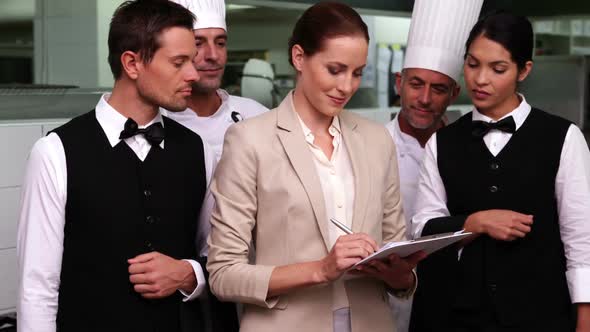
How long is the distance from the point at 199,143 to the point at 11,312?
1163 mm

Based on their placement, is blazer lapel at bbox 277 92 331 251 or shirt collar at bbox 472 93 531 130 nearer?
blazer lapel at bbox 277 92 331 251

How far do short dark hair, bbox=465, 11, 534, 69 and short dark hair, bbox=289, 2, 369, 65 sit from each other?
0.36 metres

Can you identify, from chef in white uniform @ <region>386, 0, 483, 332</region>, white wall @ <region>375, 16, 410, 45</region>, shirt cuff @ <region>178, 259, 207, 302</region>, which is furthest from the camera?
white wall @ <region>375, 16, 410, 45</region>

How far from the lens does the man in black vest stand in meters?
1.49

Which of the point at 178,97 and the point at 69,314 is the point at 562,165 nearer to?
the point at 178,97

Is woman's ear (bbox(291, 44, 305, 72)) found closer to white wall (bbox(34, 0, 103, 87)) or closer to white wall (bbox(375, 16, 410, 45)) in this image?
white wall (bbox(34, 0, 103, 87))

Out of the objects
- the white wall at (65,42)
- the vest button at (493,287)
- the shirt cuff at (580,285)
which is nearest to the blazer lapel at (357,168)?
the vest button at (493,287)

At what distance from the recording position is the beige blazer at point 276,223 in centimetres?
148

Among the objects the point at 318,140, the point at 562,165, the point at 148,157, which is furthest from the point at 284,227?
the point at 562,165

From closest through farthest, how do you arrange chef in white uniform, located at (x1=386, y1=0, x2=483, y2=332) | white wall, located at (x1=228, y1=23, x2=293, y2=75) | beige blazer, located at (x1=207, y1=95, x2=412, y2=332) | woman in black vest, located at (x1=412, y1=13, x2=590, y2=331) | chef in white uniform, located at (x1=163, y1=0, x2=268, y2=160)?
beige blazer, located at (x1=207, y1=95, x2=412, y2=332)
woman in black vest, located at (x1=412, y1=13, x2=590, y2=331)
chef in white uniform, located at (x1=163, y1=0, x2=268, y2=160)
chef in white uniform, located at (x1=386, y1=0, x2=483, y2=332)
white wall, located at (x1=228, y1=23, x2=293, y2=75)

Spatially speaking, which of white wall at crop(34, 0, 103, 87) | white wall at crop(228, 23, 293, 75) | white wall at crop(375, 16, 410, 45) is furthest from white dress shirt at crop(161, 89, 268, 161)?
white wall at crop(375, 16, 410, 45)

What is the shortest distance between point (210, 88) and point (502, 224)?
761 millimetres

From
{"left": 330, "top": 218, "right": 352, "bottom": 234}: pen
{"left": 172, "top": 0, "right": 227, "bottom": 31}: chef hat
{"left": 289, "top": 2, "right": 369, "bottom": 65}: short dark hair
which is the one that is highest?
{"left": 172, "top": 0, "right": 227, "bottom": 31}: chef hat

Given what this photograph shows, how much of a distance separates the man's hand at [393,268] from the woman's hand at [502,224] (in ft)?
0.67
